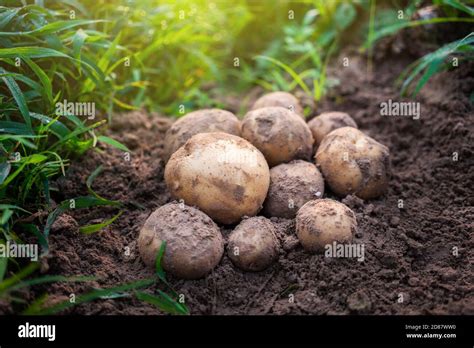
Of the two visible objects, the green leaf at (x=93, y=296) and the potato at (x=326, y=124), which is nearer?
the green leaf at (x=93, y=296)

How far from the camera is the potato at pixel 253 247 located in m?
2.58

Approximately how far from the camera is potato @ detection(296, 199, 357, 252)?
2592 millimetres

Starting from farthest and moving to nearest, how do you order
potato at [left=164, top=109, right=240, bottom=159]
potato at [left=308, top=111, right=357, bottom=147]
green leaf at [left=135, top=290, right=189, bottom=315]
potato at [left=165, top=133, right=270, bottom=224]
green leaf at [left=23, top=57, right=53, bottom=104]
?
potato at [left=308, top=111, right=357, bottom=147] → potato at [left=164, top=109, right=240, bottom=159] → green leaf at [left=23, top=57, right=53, bottom=104] → potato at [left=165, top=133, right=270, bottom=224] → green leaf at [left=135, top=290, right=189, bottom=315]

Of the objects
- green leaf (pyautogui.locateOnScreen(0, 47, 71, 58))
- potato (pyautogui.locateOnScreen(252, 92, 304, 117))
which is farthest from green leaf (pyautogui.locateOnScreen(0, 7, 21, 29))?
potato (pyautogui.locateOnScreen(252, 92, 304, 117))

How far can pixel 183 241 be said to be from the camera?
98.7 inches

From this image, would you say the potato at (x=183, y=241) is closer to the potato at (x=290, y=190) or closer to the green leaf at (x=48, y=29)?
the potato at (x=290, y=190)

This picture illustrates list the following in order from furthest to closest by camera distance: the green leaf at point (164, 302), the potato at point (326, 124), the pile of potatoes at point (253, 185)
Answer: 1. the potato at point (326, 124)
2. the pile of potatoes at point (253, 185)
3. the green leaf at point (164, 302)

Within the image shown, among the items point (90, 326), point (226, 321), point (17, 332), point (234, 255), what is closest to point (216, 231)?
point (234, 255)

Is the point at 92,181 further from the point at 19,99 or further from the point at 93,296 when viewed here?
the point at 93,296

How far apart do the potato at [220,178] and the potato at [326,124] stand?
63cm

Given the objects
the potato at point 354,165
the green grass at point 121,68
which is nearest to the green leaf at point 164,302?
the green grass at point 121,68

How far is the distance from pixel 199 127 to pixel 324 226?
966 mm

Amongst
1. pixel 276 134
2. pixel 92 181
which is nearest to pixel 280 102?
pixel 276 134

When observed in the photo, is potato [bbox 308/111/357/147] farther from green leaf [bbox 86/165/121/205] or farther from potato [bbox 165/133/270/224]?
green leaf [bbox 86/165/121/205]
